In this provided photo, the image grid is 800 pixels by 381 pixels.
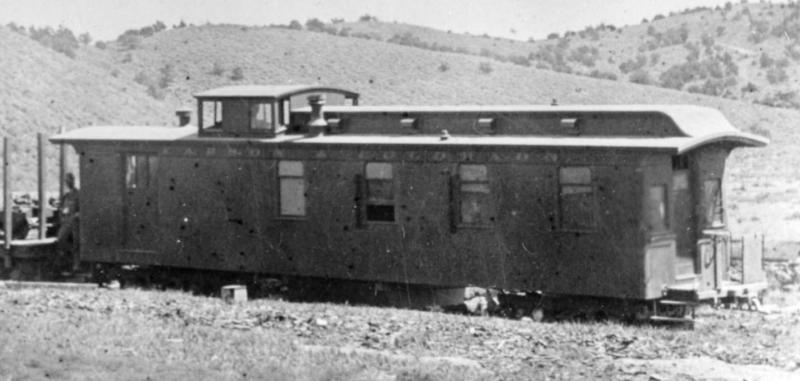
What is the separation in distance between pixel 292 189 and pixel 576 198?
5145 mm

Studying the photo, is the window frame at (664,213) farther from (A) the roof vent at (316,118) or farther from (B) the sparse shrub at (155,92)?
(B) the sparse shrub at (155,92)

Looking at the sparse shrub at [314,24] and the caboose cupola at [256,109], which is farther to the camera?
the sparse shrub at [314,24]

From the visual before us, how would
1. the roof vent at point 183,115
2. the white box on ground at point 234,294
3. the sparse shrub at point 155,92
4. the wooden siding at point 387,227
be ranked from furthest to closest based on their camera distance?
the sparse shrub at point 155,92, the roof vent at point 183,115, the white box on ground at point 234,294, the wooden siding at point 387,227

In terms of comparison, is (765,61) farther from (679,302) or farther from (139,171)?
(679,302)

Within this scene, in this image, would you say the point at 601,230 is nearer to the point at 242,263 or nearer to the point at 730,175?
the point at 242,263

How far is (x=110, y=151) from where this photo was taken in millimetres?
22016

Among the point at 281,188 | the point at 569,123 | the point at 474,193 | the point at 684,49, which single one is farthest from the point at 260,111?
the point at 684,49

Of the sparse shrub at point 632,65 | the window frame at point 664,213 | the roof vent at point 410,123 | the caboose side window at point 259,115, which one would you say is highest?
the sparse shrub at point 632,65

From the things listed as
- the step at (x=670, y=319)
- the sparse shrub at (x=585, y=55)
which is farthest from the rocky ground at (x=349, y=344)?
the sparse shrub at (x=585, y=55)

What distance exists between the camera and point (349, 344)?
561 inches

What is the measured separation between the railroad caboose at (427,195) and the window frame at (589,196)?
0.02 meters

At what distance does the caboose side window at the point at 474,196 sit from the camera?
18172 millimetres

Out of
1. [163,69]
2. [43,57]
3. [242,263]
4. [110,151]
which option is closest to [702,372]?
[242,263]

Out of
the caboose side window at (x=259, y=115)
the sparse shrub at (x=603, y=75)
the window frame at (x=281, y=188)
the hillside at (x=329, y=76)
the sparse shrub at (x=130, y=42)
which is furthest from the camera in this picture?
the sparse shrub at (x=603, y=75)
